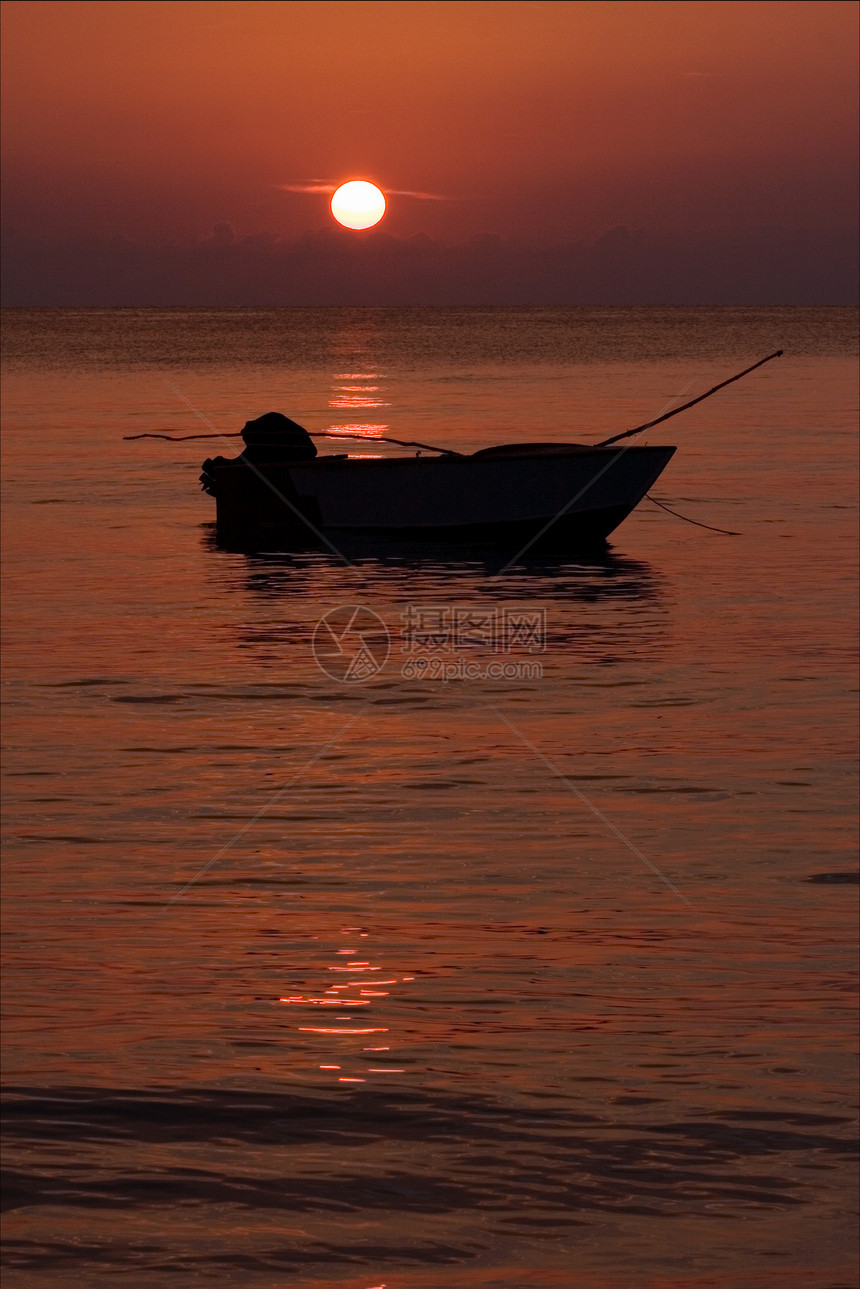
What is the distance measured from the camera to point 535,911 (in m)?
8.52

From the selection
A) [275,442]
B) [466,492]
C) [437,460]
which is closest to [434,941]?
[437,460]

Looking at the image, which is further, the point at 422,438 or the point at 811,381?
the point at 811,381

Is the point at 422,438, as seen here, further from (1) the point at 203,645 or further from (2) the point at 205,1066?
(2) the point at 205,1066

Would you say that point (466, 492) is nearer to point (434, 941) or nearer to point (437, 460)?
point (437, 460)

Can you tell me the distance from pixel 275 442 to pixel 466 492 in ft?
9.62

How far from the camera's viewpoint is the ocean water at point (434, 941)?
5.48 metres

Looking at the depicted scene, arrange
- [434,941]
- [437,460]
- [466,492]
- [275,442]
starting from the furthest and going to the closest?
[275,442] < [466,492] < [437,460] < [434,941]

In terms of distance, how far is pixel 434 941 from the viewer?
26.4 feet

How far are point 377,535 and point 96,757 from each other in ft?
42.9

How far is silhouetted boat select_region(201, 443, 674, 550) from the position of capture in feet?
79.5

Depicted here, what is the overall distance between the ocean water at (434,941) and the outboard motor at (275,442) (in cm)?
445

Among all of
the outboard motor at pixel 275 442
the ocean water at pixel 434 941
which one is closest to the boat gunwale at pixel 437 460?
the outboard motor at pixel 275 442

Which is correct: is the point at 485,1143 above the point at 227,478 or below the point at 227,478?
below

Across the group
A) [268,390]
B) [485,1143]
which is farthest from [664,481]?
[268,390]
